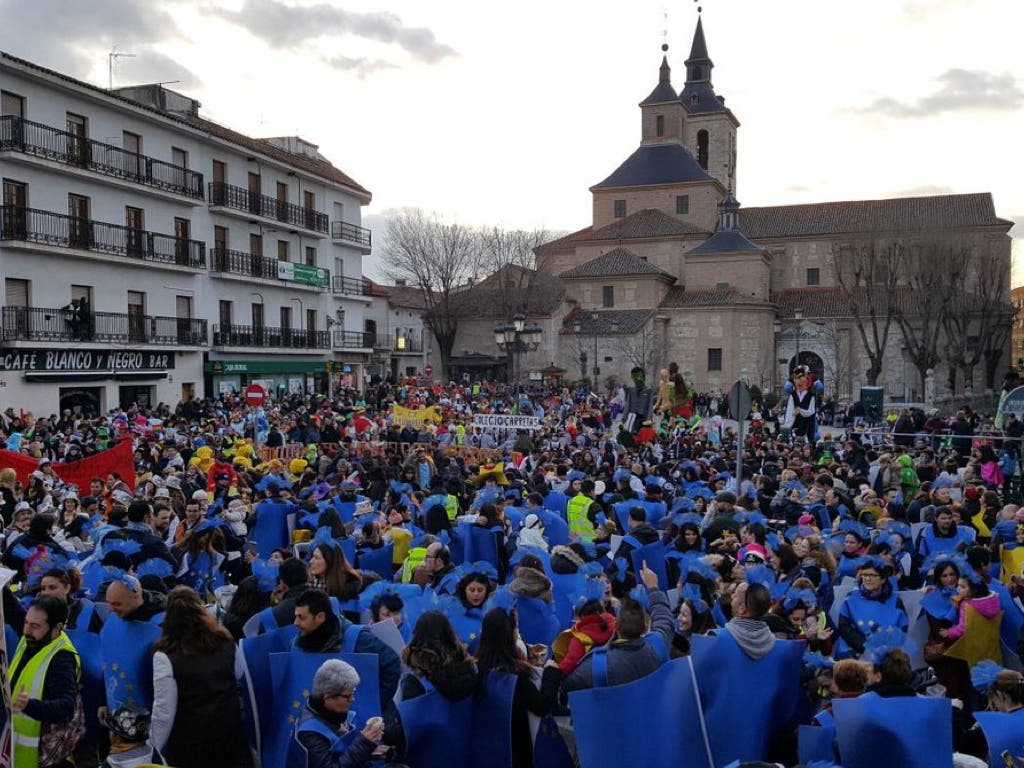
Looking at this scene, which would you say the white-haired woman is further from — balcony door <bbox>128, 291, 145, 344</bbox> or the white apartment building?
balcony door <bbox>128, 291, 145, 344</bbox>

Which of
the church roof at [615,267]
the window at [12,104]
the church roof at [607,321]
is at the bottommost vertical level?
the church roof at [607,321]

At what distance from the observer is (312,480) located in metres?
12.7

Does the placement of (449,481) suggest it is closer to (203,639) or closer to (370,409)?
(203,639)

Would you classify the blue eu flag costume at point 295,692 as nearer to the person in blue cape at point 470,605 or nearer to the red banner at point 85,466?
the person in blue cape at point 470,605

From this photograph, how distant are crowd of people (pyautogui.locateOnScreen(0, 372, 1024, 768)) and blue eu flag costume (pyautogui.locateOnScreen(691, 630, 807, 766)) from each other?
0.04ft

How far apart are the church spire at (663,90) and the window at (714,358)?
874 inches

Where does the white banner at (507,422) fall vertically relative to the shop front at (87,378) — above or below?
below

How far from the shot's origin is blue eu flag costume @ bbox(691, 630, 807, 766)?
4617mm

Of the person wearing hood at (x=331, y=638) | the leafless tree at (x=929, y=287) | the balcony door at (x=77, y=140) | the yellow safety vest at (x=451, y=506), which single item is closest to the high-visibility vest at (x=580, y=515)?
the yellow safety vest at (x=451, y=506)

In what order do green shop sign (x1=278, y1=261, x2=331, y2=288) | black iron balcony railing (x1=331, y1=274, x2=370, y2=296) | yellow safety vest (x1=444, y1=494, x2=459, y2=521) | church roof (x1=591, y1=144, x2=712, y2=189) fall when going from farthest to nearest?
church roof (x1=591, y1=144, x2=712, y2=189), black iron balcony railing (x1=331, y1=274, x2=370, y2=296), green shop sign (x1=278, y1=261, x2=331, y2=288), yellow safety vest (x1=444, y1=494, x2=459, y2=521)

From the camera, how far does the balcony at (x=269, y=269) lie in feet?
119

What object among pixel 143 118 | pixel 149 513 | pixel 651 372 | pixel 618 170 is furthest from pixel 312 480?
pixel 618 170

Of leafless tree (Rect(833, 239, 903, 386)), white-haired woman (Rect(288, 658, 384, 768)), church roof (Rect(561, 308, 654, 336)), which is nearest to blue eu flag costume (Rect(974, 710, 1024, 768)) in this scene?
white-haired woman (Rect(288, 658, 384, 768))

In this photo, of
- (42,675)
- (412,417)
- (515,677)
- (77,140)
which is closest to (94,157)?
(77,140)
